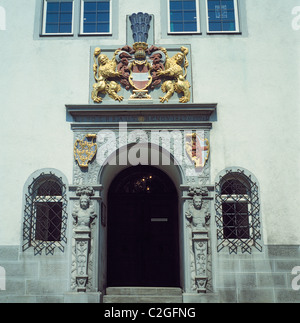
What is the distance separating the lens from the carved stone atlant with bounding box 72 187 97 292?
9.05 meters

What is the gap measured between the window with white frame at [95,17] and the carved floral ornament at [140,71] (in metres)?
0.67

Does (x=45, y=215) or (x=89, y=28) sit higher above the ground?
(x=89, y=28)

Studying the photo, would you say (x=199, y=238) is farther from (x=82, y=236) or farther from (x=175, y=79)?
(x=175, y=79)

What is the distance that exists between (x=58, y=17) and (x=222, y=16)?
3.99 metres

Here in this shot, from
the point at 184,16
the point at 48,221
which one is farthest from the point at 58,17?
Answer: the point at 48,221

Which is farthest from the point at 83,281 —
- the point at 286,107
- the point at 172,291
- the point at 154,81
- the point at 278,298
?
the point at 286,107

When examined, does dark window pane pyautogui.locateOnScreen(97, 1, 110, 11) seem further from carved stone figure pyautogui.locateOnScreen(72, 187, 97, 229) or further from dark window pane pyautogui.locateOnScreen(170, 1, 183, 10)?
carved stone figure pyautogui.locateOnScreen(72, 187, 97, 229)

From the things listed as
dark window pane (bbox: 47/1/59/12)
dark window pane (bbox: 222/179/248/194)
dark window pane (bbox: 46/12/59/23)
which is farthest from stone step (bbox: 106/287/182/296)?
dark window pane (bbox: 47/1/59/12)

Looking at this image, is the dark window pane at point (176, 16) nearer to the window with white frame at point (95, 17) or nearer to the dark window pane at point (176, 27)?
the dark window pane at point (176, 27)

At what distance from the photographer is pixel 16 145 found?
984cm

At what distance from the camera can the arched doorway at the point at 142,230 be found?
424 inches

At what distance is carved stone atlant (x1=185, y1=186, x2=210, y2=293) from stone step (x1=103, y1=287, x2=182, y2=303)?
731 mm

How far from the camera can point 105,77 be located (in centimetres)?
1004

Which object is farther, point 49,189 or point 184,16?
point 184,16
